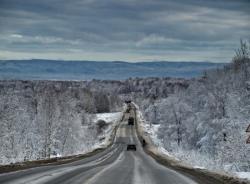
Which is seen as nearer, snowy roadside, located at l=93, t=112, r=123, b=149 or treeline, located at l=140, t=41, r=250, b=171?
treeline, located at l=140, t=41, r=250, b=171

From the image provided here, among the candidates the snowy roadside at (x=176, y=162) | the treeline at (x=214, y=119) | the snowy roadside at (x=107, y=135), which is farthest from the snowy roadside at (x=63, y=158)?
the treeline at (x=214, y=119)

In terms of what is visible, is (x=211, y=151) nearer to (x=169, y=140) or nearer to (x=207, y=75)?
(x=169, y=140)

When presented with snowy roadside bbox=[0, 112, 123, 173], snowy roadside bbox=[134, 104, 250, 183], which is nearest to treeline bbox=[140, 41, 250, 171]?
snowy roadside bbox=[134, 104, 250, 183]

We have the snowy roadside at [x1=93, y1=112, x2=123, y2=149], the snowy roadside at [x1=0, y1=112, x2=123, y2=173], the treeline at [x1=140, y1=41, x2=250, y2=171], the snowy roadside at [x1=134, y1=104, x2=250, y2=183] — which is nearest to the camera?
the snowy roadside at [x1=134, y1=104, x2=250, y2=183]

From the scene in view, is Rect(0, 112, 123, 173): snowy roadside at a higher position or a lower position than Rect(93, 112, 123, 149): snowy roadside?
higher

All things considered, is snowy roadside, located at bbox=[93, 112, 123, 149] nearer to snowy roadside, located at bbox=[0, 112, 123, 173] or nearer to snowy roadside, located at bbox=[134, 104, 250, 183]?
snowy roadside, located at bbox=[0, 112, 123, 173]

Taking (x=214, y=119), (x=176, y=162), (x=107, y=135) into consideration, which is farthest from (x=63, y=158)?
(x=107, y=135)

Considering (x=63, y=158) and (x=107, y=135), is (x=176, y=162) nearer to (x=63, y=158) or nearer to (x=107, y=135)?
(x=63, y=158)

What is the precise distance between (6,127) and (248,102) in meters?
37.0

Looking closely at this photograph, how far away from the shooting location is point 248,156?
5059 cm

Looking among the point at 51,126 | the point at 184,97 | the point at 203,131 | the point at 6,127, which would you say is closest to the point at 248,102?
the point at 203,131

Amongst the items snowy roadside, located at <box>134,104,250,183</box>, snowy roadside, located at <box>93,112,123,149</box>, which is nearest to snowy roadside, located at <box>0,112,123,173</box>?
snowy roadside, located at <box>93,112,123,149</box>

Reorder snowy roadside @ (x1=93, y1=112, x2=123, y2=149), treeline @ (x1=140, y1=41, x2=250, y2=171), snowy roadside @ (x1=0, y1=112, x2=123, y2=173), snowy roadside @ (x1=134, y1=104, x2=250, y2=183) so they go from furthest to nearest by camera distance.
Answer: snowy roadside @ (x1=93, y1=112, x2=123, y2=149), treeline @ (x1=140, y1=41, x2=250, y2=171), snowy roadside @ (x1=0, y1=112, x2=123, y2=173), snowy roadside @ (x1=134, y1=104, x2=250, y2=183)

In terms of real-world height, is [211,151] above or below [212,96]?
below
